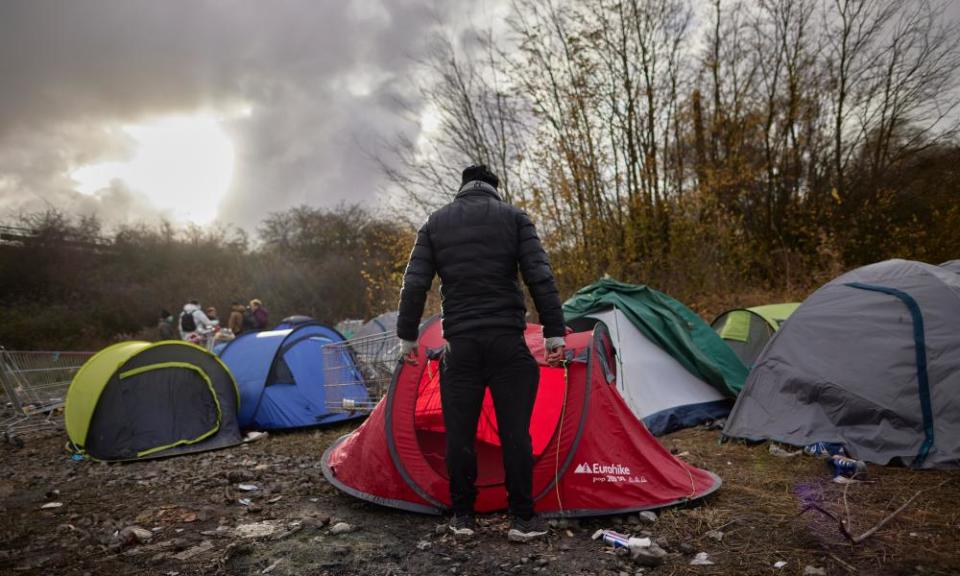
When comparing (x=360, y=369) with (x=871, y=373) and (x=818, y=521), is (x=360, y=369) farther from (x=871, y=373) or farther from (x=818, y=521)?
(x=871, y=373)

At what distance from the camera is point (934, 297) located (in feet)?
15.0

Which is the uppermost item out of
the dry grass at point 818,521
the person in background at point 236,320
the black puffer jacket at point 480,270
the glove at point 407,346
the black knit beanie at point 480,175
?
the black knit beanie at point 480,175

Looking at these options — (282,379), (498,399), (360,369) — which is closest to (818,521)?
(498,399)

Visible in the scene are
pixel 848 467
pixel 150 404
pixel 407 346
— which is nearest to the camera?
pixel 407 346

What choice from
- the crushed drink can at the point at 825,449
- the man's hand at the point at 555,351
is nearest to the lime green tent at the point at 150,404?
the man's hand at the point at 555,351

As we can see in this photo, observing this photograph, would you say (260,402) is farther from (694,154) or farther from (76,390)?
(694,154)

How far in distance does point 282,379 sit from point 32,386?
310 centimetres

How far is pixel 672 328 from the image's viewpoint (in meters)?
6.44

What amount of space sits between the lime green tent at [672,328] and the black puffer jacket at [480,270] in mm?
3322

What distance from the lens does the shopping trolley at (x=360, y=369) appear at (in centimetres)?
575

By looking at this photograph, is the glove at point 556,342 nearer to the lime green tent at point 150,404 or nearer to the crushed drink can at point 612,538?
the crushed drink can at point 612,538

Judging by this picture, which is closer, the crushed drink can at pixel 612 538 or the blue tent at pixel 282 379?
the crushed drink can at pixel 612 538

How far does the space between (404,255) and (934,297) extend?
10.4 metres

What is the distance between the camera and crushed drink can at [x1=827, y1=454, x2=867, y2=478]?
13.0ft
